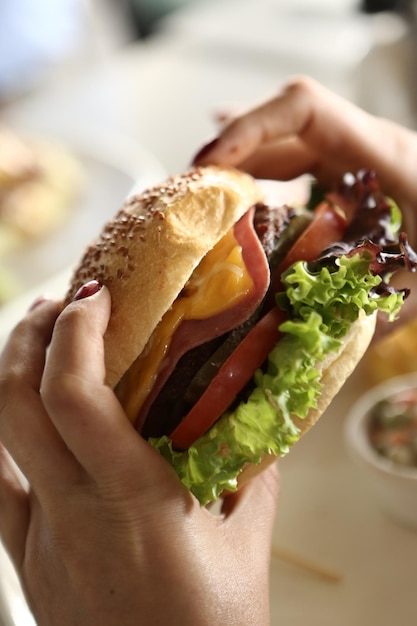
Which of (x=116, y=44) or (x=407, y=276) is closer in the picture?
(x=407, y=276)

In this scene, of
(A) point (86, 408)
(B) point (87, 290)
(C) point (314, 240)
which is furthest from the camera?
(C) point (314, 240)

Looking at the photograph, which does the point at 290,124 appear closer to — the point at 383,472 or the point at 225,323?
the point at 225,323

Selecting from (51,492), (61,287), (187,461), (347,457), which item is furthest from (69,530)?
(61,287)

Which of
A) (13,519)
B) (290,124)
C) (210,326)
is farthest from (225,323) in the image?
(290,124)

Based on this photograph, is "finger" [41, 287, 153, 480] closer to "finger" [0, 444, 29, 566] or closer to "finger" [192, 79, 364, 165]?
"finger" [0, 444, 29, 566]

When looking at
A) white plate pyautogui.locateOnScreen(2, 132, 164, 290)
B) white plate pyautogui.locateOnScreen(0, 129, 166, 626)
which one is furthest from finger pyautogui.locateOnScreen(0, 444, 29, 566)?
white plate pyautogui.locateOnScreen(2, 132, 164, 290)

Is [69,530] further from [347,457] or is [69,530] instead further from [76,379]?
[347,457]
